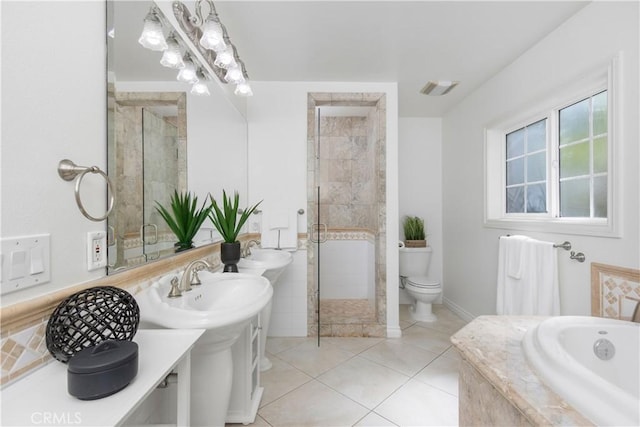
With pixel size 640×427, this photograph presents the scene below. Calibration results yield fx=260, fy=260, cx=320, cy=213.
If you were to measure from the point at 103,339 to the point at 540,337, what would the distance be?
4.33 ft

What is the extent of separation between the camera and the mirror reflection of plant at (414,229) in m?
3.05

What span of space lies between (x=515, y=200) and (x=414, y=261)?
1.13 metres

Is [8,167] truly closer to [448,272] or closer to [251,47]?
[251,47]

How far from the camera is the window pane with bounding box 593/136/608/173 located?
1.53m

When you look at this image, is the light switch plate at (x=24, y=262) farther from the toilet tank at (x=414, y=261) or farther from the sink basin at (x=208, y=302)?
the toilet tank at (x=414, y=261)

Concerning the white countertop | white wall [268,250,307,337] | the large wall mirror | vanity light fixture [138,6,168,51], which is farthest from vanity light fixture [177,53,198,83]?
white wall [268,250,307,337]

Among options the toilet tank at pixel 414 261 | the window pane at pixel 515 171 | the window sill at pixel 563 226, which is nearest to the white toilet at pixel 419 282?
Result: the toilet tank at pixel 414 261

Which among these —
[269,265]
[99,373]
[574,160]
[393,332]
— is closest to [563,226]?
[574,160]

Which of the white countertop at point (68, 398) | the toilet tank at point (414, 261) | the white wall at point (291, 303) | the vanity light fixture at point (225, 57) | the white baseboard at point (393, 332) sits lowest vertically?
the white baseboard at point (393, 332)

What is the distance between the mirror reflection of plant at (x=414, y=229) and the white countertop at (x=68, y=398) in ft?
9.05

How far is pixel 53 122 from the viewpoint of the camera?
27.0 inches

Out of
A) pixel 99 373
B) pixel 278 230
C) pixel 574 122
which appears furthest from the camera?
pixel 278 230

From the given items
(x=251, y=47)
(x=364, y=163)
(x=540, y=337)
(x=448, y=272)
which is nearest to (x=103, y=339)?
(x=540, y=337)

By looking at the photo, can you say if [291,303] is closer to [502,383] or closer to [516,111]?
[502,383]
